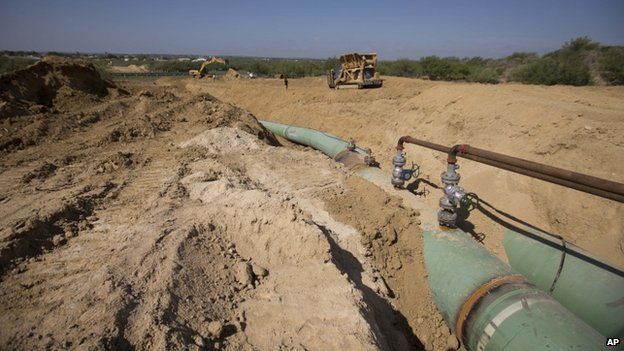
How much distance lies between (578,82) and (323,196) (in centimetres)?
1786

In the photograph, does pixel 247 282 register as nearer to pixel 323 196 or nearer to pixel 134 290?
pixel 134 290

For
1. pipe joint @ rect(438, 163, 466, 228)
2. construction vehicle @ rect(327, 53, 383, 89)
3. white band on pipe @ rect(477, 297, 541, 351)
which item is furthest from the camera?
construction vehicle @ rect(327, 53, 383, 89)

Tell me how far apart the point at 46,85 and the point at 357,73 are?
1319cm

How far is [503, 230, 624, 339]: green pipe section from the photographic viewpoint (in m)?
2.90

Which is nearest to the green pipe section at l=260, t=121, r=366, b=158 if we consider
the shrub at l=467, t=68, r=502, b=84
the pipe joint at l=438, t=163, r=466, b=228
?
the pipe joint at l=438, t=163, r=466, b=228

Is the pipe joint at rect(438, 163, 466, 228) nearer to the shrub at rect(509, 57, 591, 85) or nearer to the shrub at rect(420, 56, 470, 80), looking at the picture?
the shrub at rect(509, 57, 591, 85)

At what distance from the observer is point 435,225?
13.3ft

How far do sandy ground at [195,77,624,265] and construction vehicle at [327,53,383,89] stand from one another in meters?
3.88

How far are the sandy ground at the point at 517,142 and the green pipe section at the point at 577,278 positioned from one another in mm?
843

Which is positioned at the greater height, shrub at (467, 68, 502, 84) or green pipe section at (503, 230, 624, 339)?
shrub at (467, 68, 502, 84)

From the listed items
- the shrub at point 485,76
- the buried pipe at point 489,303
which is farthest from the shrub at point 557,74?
the buried pipe at point 489,303

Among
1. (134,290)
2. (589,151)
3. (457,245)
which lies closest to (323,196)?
(457,245)

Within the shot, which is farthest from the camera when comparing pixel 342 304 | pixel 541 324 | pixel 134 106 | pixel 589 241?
pixel 134 106

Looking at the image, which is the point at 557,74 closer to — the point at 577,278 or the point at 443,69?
the point at 443,69
